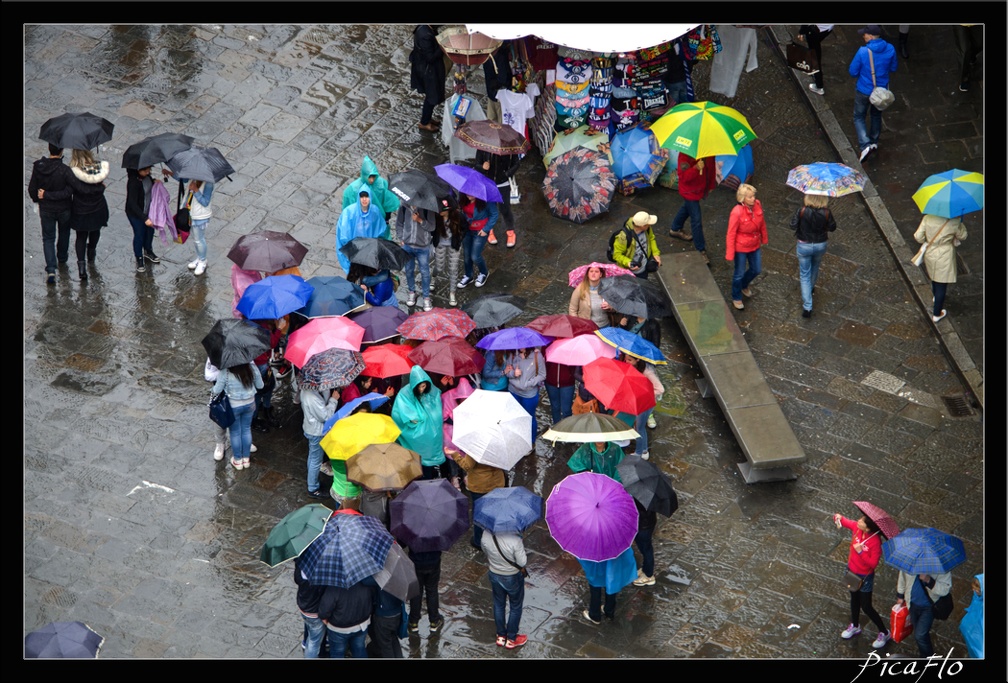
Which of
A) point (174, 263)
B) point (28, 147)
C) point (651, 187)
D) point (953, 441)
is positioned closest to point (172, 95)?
point (28, 147)

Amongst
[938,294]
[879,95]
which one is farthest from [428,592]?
[879,95]

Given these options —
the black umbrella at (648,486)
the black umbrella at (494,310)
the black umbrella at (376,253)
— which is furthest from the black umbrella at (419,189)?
the black umbrella at (648,486)

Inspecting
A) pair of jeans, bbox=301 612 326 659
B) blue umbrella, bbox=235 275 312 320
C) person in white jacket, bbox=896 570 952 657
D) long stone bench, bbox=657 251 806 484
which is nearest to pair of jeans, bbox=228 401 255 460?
blue umbrella, bbox=235 275 312 320

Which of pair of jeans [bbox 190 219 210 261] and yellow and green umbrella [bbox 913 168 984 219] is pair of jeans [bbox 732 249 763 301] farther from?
pair of jeans [bbox 190 219 210 261]

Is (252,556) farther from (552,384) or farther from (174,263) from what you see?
(174,263)

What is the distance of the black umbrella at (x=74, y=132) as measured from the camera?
15.5 m

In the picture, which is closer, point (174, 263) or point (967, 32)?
point (174, 263)

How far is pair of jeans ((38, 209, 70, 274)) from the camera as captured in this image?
15961 millimetres

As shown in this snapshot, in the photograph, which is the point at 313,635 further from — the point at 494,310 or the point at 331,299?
the point at 494,310

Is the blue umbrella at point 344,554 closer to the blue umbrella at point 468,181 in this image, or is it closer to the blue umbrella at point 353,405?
the blue umbrella at point 353,405

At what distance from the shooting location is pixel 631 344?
13758 millimetres

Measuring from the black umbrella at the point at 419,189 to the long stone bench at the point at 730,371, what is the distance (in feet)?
8.67

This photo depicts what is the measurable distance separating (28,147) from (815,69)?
9.85 meters

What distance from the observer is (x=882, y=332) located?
53.3 ft
